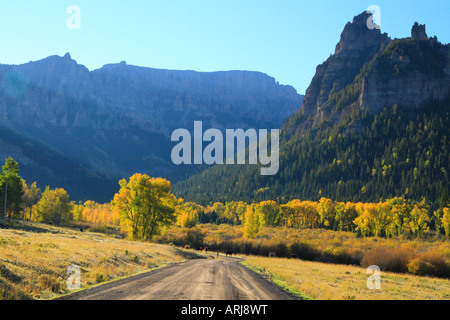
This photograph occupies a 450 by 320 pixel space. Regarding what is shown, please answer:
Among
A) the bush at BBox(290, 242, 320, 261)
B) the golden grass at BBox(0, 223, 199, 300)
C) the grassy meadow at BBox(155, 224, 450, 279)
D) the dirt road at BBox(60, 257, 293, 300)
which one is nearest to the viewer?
the golden grass at BBox(0, 223, 199, 300)

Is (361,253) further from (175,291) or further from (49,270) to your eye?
(49,270)

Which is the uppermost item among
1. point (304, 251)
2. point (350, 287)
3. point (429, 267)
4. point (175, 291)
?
point (175, 291)

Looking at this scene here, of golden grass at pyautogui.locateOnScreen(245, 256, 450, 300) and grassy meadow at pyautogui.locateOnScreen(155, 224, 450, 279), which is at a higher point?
golden grass at pyautogui.locateOnScreen(245, 256, 450, 300)

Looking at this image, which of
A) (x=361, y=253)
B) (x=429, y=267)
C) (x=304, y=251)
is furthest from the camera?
(x=304, y=251)

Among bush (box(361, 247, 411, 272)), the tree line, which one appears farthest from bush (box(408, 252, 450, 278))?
the tree line

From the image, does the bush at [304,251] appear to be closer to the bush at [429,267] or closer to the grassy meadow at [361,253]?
the grassy meadow at [361,253]

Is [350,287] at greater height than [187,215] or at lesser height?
lesser

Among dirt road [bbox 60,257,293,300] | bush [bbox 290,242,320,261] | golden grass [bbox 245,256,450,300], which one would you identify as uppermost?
dirt road [bbox 60,257,293,300]

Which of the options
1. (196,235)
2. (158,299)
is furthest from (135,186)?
(158,299)

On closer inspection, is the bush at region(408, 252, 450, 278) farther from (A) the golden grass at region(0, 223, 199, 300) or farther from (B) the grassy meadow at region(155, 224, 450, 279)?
(A) the golden grass at region(0, 223, 199, 300)

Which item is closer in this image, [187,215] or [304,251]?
[304,251]

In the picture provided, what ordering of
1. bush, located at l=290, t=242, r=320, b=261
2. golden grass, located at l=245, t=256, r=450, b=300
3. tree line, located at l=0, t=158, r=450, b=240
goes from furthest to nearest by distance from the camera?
tree line, located at l=0, t=158, r=450, b=240 < bush, located at l=290, t=242, r=320, b=261 < golden grass, located at l=245, t=256, r=450, b=300

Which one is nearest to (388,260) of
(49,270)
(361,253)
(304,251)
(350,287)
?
(361,253)
